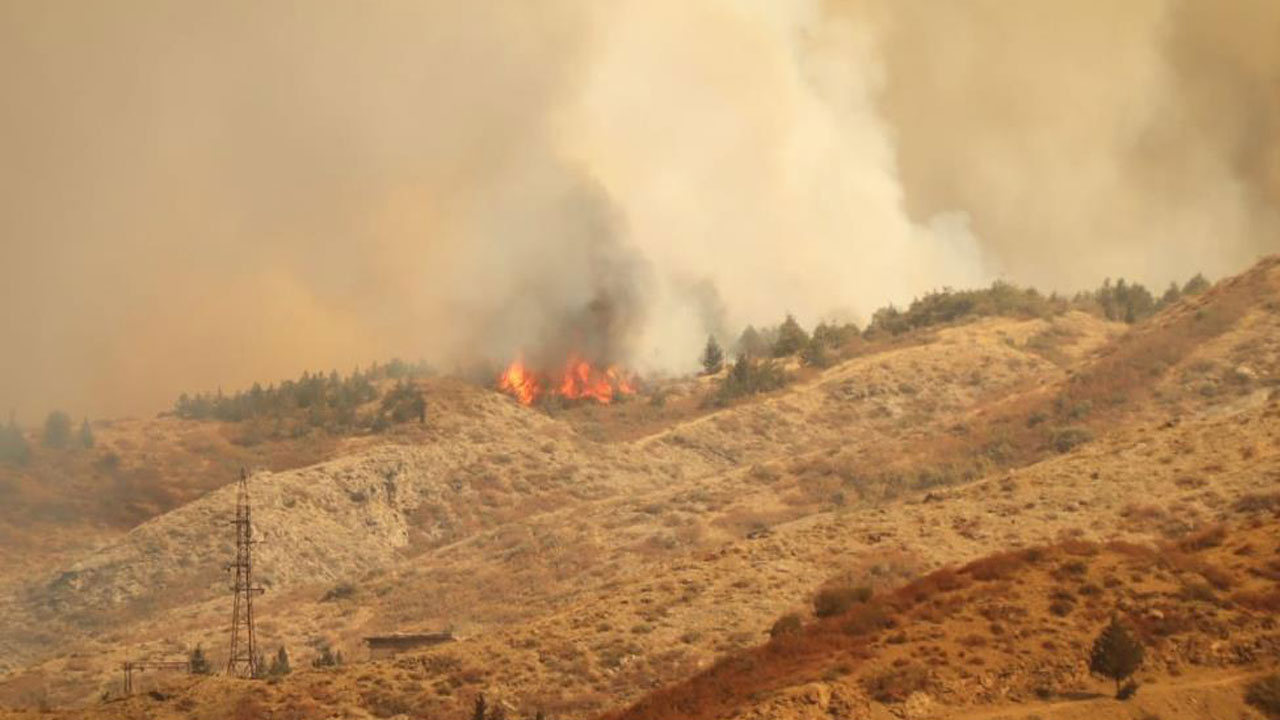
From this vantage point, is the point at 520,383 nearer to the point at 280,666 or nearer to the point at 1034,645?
the point at 280,666

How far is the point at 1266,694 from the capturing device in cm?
3116

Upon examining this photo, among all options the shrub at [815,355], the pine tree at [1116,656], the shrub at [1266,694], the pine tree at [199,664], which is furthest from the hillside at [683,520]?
the shrub at [815,355]

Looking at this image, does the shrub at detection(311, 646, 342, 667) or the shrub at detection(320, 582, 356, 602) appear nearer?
the shrub at detection(311, 646, 342, 667)

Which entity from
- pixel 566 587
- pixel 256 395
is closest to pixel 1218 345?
pixel 566 587

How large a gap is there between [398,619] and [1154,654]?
4243 cm

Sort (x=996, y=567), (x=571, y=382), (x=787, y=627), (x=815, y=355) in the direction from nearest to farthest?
(x=996, y=567), (x=787, y=627), (x=815, y=355), (x=571, y=382)

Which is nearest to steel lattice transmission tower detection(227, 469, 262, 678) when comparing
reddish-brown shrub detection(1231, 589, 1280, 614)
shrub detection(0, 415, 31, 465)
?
reddish-brown shrub detection(1231, 589, 1280, 614)

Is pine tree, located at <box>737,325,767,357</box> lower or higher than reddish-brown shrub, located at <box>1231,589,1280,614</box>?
higher

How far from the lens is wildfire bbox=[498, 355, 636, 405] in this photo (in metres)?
119

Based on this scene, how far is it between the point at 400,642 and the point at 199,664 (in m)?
8.53

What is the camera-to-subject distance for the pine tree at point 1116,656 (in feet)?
108

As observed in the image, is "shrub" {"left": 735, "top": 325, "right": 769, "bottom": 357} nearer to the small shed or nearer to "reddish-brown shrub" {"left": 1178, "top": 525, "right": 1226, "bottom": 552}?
the small shed

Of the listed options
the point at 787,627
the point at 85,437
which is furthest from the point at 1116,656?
the point at 85,437

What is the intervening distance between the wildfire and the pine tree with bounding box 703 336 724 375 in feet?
25.5
